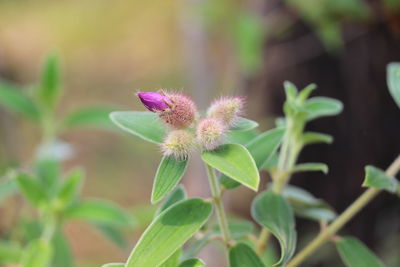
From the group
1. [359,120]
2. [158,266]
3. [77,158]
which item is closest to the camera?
[158,266]

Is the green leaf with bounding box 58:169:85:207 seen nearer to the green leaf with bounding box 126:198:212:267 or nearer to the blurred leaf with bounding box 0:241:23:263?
the blurred leaf with bounding box 0:241:23:263

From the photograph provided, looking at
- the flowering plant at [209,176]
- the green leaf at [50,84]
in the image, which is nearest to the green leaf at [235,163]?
the flowering plant at [209,176]

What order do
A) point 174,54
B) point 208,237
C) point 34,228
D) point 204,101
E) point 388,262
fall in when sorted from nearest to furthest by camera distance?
point 208,237
point 34,228
point 388,262
point 204,101
point 174,54

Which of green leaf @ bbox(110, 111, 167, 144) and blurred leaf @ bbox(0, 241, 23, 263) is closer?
green leaf @ bbox(110, 111, 167, 144)

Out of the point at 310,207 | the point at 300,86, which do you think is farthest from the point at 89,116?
the point at 300,86

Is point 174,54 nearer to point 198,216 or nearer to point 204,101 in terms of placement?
point 204,101

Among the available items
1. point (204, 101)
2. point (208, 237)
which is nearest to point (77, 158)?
point (204, 101)

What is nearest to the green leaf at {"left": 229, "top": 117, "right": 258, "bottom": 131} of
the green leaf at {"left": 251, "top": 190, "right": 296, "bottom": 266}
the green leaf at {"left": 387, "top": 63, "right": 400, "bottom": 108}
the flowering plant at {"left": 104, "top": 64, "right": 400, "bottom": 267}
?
the flowering plant at {"left": 104, "top": 64, "right": 400, "bottom": 267}
